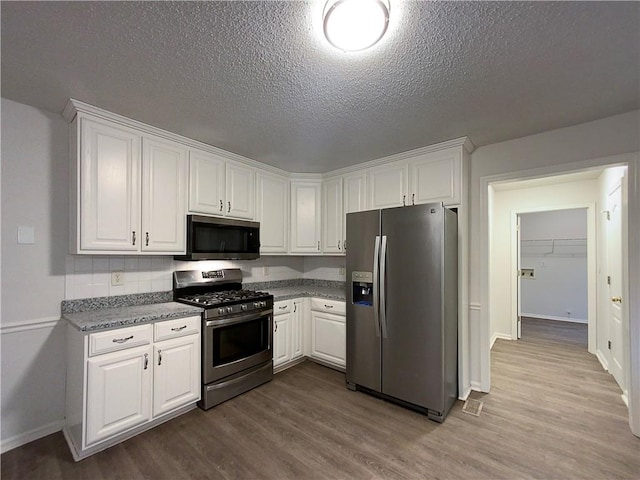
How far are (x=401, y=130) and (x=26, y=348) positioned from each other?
339 centimetres

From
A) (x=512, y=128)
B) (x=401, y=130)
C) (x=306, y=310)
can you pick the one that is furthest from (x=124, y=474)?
(x=512, y=128)

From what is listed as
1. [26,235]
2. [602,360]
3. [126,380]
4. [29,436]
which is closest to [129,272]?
[26,235]

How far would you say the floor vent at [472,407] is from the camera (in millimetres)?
2508

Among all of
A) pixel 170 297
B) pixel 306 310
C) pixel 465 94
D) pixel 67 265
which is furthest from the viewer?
pixel 306 310

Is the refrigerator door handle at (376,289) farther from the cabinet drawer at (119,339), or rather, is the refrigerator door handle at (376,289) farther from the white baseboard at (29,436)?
the white baseboard at (29,436)

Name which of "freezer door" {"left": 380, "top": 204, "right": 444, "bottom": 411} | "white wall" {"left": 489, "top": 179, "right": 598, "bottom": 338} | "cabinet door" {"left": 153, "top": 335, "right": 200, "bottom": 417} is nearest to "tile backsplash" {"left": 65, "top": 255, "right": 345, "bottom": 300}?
"cabinet door" {"left": 153, "top": 335, "right": 200, "bottom": 417}

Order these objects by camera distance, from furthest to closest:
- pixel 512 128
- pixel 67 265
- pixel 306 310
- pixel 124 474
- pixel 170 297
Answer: pixel 306 310, pixel 170 297, pixel 512 128, pixel 67 265, pixel 124 474

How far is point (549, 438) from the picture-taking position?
214 centimetres

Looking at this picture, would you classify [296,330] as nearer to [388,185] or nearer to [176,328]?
[176,328]

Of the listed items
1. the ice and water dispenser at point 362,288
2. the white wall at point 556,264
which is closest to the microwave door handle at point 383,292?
the ice and water dispenser at point 362,288

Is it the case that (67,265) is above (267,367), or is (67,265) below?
above

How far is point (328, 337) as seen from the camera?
3402 mm

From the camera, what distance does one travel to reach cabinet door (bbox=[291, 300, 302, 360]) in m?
3.42

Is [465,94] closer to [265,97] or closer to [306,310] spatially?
[265,97]
